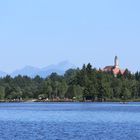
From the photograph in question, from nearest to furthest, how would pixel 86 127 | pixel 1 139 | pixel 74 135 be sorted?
pixel 1 139 → pixel 74 135 → pixel 86 127

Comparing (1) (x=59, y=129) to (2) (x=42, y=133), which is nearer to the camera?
(2) (x=42, y=133)

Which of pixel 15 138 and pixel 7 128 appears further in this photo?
pixel 7 128

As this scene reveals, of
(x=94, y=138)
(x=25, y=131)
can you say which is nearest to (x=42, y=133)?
(x=25, y=131)

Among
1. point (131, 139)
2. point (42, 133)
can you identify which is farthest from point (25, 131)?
point (131, 139)

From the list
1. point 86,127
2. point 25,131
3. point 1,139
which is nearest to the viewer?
point 1,139

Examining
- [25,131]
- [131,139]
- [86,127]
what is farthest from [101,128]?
[131,139]

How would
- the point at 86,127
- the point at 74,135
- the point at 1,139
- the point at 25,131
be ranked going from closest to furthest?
the point at 1,139, the point at 74,135, the point at 25,131, the point at 86,127

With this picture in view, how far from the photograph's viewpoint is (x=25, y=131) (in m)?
69.8

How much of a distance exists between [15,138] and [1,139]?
5.77ft

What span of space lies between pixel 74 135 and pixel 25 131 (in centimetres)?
716

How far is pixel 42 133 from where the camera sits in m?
67.2

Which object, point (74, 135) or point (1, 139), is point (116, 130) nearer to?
point (74, 135)

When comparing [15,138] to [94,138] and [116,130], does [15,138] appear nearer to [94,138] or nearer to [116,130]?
[94,138]

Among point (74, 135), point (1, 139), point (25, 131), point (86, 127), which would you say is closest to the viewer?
point (1, 139)
